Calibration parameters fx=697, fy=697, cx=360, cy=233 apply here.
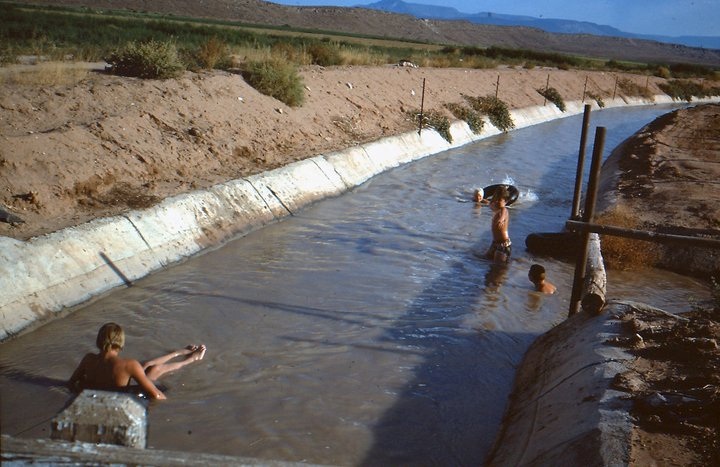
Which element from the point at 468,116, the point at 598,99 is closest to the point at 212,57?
the point at 468,116

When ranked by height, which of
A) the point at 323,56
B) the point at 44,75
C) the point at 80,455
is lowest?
the point at 80,455

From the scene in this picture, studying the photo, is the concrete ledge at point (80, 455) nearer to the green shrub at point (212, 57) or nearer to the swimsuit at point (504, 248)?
the swimsuit at point (504, 248)

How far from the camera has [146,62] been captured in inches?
598

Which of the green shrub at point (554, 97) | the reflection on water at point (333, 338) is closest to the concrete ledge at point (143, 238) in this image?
the reflection on water at point (333, 338)

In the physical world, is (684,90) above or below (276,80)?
above

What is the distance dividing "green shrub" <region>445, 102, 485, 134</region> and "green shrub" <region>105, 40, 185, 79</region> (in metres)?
13.6

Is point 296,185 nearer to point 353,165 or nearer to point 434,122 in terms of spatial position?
point 353,165

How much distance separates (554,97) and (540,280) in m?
31.8

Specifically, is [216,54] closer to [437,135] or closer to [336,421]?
[437,135]

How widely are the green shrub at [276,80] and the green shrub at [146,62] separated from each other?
270 cm

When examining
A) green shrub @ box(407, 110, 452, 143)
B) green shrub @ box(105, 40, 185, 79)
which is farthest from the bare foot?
green shrub @ box(407, 110, 452, 143)

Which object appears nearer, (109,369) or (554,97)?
(109,369)

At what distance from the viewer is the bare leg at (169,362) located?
262 inches

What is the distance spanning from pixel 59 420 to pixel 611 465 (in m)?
3.25
